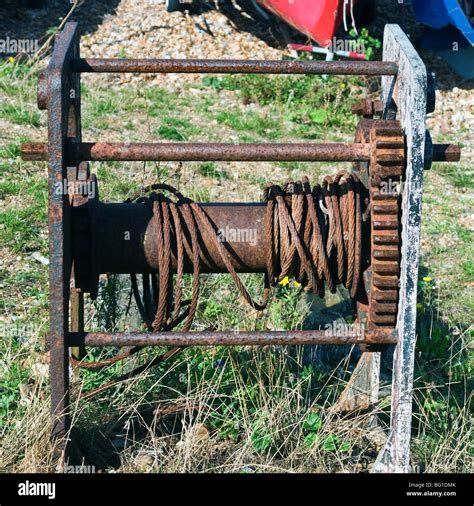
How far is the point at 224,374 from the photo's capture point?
4.26 m

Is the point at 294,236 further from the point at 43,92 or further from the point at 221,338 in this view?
the point at 43,92

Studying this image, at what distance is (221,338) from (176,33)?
7.27 metres

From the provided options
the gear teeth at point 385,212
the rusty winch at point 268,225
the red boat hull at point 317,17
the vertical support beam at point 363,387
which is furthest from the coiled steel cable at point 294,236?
the red boat hull at point 317,17

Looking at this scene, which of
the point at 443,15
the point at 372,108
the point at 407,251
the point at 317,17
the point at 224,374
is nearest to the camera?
the point at 407,251

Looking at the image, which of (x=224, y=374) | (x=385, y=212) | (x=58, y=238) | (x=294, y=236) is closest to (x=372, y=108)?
(x=385, y=212)

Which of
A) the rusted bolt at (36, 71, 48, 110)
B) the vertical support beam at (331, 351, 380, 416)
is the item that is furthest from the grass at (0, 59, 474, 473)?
the rusted bolt at (36, 71, 48, 110)

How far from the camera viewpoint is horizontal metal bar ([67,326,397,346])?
350cm

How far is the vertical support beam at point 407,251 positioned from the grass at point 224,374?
0.26 meters

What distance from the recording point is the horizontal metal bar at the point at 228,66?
3662 mm

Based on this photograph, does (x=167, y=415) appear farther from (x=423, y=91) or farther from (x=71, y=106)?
(x=423, y=91)

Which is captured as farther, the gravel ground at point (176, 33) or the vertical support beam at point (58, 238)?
the gravel ground at point (176, 33)

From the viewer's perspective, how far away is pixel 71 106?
153 inches

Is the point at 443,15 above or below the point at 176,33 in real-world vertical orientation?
above

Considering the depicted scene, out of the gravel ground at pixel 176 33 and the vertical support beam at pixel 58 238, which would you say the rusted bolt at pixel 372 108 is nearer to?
the vertical support beam at pixel 58 238
